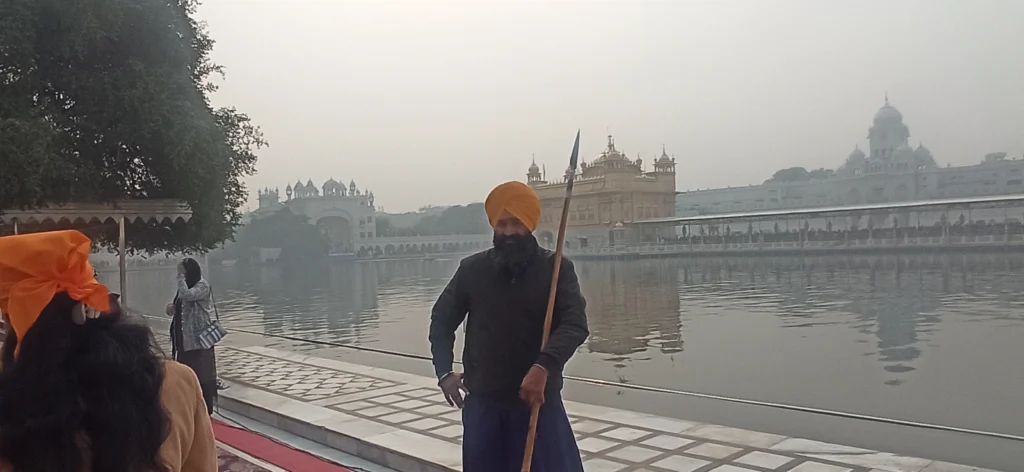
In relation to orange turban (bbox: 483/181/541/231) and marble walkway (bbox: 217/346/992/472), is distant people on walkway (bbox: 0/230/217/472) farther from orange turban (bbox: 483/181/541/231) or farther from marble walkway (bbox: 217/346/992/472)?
marble walkway (bbox: 217/346/992/472)

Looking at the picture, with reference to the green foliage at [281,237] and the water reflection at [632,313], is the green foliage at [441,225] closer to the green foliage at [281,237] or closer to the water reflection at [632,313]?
the green foliage at [281,237]

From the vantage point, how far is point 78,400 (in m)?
1.05

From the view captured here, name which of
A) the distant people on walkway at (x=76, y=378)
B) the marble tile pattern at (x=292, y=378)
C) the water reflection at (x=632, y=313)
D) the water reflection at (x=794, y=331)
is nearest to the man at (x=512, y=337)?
the distant people on walkway at (x=76, y=378)

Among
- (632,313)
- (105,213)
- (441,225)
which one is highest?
(441,225)

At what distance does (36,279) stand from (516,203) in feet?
4.39

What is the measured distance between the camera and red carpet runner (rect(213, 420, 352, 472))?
356 cm

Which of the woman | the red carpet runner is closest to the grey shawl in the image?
the woman

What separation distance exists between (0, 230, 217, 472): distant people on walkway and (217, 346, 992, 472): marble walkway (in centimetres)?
238

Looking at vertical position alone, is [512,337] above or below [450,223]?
below

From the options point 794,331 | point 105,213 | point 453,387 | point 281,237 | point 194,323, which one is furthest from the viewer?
point 281,237

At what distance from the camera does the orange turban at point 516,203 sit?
2223 millimetres

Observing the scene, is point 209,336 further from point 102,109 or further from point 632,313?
point 632,313

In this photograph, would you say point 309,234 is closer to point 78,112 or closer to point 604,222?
point 604,222

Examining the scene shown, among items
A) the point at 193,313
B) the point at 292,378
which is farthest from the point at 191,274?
the point at 292,378
